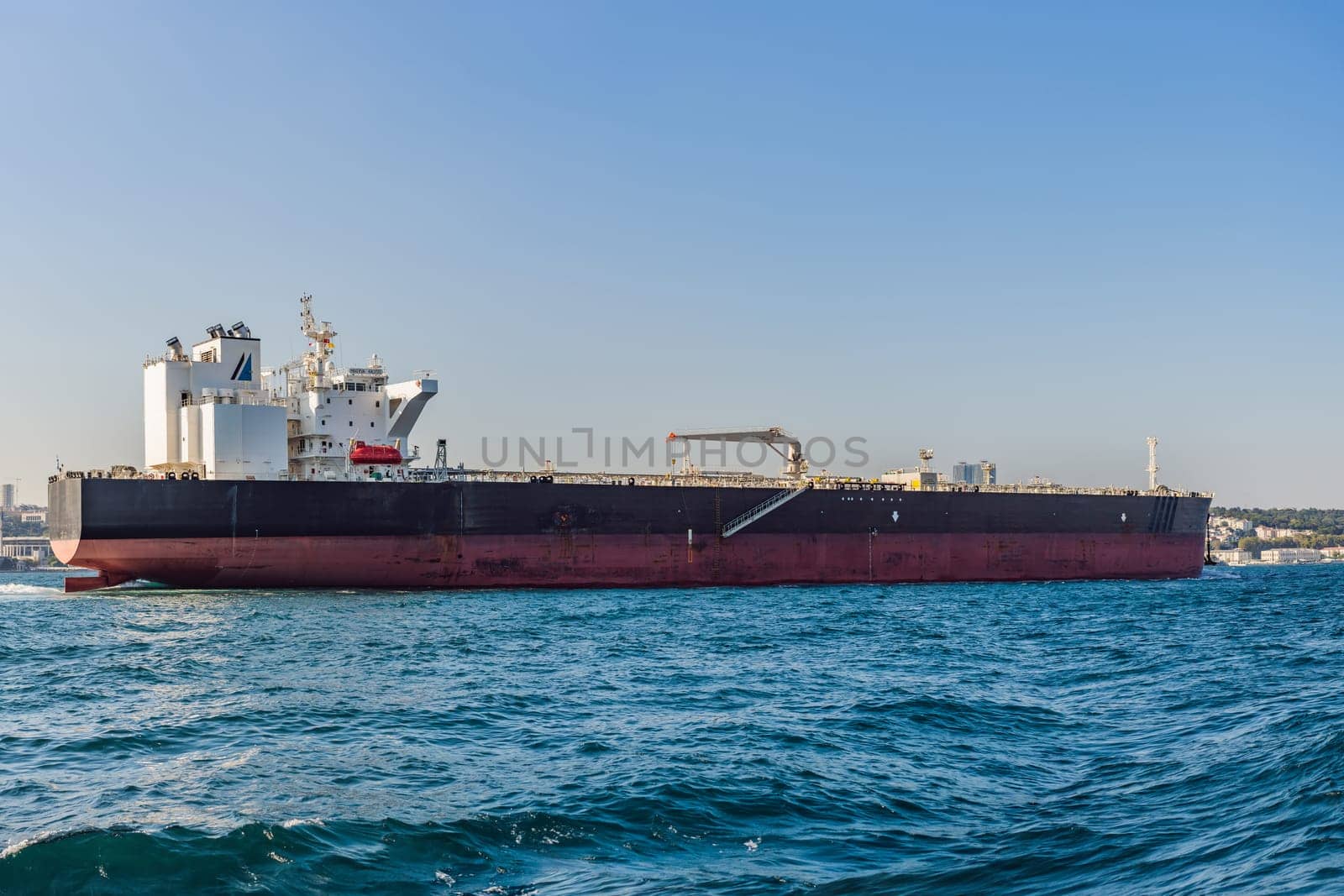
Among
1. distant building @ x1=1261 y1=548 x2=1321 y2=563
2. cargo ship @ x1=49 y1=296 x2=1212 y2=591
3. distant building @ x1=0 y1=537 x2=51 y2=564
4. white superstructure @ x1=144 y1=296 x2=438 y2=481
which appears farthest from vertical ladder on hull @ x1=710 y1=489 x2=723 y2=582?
distant building @ x1=1261 y1=548 x2=1321 y2=563

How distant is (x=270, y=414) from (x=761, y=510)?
1855 cm

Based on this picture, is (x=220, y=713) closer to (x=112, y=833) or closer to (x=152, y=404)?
(x=112, y=833)

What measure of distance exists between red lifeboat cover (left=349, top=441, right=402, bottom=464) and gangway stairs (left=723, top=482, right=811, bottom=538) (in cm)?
1285

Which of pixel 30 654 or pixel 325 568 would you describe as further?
pixel 325 568

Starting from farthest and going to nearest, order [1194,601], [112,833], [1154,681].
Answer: [1194,601] < [1154,681] < [112,833]

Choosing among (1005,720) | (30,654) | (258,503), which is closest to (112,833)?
(1005,720)

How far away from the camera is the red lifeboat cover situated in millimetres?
38156

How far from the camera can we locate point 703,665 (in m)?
19.2

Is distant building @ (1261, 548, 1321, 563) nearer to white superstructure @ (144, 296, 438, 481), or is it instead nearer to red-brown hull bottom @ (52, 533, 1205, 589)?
red-brown hull bottom @ (52, 533, 1205, 589)

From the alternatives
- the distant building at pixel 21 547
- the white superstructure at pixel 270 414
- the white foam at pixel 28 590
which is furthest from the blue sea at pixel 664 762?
the distant building at pixel 21 547

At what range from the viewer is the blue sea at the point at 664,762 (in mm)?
8375

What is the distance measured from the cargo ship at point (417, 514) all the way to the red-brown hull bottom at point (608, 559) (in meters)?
0.06

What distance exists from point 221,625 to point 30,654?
467 centimetres

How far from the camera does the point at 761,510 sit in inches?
1687
